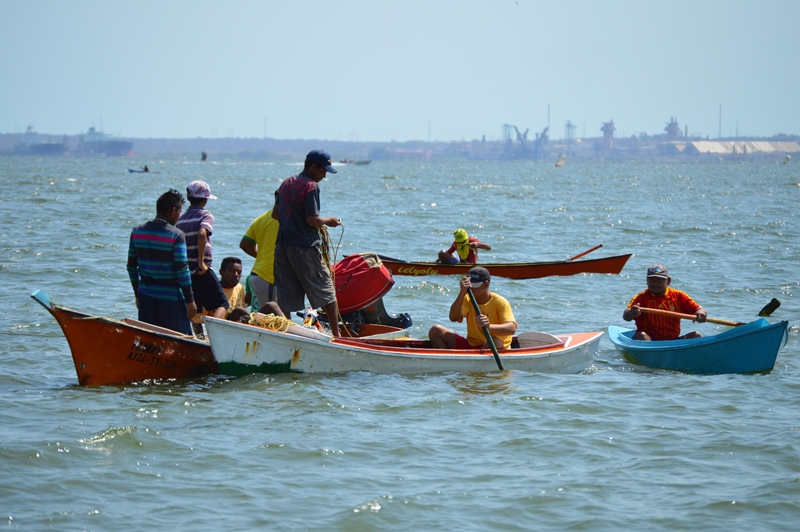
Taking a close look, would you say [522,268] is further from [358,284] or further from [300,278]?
[300,278]

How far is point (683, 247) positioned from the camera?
25.0 meters

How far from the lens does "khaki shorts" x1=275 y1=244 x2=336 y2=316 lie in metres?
9.41

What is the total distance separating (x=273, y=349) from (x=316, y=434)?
1.46m

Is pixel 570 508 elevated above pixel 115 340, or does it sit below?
below

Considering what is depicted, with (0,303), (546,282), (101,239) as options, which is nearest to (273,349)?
(0,303)

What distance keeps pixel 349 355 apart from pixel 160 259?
82.5 inches

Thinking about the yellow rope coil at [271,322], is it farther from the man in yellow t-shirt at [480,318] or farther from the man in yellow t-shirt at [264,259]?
the man in yellow t-shirt at [480,318]

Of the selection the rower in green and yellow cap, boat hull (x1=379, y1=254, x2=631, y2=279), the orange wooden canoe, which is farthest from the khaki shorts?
the rower in green and yellow cap

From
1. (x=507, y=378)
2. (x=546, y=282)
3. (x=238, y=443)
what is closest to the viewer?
(x=238, y=443)

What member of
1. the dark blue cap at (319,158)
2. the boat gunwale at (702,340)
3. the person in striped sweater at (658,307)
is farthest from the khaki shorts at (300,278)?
the boat gunwale at (702,340)

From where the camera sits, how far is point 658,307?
36.1 ft

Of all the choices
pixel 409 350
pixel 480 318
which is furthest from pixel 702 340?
pixel 409 350

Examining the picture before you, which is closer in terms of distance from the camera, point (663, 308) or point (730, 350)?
point (730, 350)

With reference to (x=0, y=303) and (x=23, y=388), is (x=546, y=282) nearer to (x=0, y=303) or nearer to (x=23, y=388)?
(x=0, y=303)
